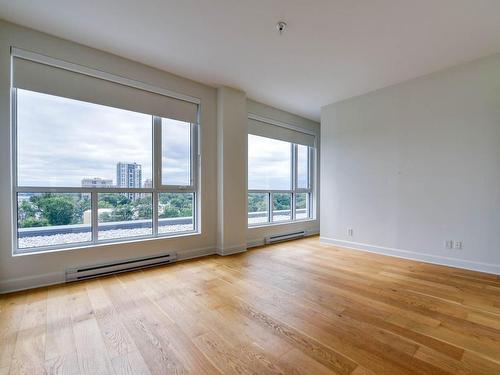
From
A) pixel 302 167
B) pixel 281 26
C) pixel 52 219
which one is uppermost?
pixel 281 26

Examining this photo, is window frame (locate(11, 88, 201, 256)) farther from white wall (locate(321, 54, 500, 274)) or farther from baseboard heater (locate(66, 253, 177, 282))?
white wall (locate(321, 54, 500, 274))

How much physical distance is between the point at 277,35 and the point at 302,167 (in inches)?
139

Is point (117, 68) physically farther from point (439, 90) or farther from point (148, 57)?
point (439, 90)

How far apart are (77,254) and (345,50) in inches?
163

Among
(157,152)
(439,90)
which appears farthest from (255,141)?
(439,90)

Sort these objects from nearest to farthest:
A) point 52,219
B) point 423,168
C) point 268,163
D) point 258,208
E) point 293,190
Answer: point 52,219, point 423,168, point 258,208, point 268,163, point 293,190

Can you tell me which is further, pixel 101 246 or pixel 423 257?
pixel 423 257

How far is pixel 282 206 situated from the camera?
5406mm

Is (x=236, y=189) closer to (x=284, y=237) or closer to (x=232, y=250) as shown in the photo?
(x=232, y=250)

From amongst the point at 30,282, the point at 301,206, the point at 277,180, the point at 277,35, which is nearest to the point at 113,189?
the point at 30,282

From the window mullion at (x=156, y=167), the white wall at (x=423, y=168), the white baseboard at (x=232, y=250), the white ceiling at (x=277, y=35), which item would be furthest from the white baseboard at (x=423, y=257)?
the window mullion at (x=156, y=167)

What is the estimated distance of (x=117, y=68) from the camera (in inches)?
127

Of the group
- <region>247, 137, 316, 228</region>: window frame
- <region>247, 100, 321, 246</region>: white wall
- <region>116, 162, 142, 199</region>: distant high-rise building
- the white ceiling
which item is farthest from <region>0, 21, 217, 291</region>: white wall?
<region>247, 137, 316, 228</region>: window frame

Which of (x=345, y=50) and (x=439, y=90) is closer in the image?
(x=345, y=50)
